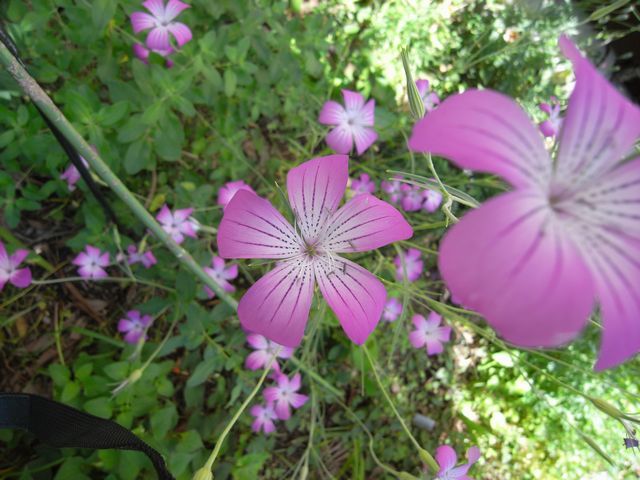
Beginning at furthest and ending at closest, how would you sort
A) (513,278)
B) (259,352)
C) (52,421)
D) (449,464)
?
(259,352) < (449,464) < (52,421) < (513,278)

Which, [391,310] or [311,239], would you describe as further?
[391,310]

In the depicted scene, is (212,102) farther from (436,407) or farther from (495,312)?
(436,407)

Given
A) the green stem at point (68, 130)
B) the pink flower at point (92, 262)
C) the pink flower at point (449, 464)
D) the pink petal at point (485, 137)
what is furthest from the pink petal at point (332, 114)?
the pink petal at point (485, 137)

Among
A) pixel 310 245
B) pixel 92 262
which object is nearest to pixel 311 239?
pixel 310 245

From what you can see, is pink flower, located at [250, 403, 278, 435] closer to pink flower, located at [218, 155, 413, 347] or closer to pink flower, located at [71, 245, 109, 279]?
pink flower, located at [71, 245, 109, 279]

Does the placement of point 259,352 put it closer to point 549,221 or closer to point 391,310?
point 391,310

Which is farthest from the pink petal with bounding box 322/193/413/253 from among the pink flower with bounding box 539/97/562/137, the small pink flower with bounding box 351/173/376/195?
the pink flower with bounding box 539/97/562/137

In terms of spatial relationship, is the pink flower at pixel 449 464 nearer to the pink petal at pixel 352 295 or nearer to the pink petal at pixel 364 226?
the pink petal at pixel 352 295

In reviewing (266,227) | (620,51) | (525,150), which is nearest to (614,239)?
(525,150)
